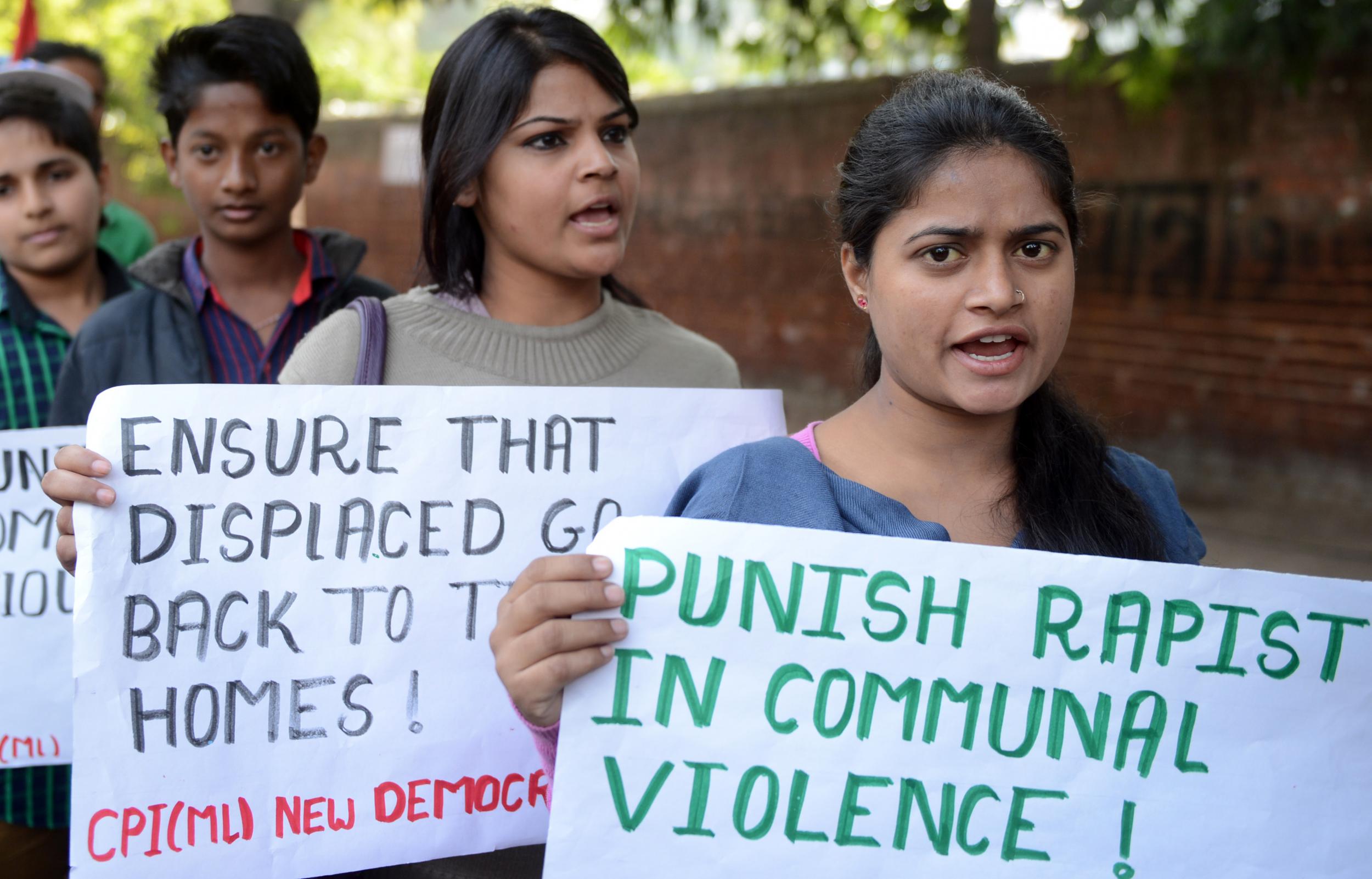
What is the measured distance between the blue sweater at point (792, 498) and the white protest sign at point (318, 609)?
372 millimetres

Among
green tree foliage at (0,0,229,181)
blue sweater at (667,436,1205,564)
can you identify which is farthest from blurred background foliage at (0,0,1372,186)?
green tree foliage at (0,0,229,181)

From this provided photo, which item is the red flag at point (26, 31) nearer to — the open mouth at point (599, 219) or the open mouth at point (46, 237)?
the open mouth at point (46, 237)

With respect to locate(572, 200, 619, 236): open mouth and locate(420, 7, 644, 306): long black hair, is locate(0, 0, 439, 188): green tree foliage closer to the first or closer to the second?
locate(420, 7, 644, 306): long black hair

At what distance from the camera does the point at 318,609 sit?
6.51ft

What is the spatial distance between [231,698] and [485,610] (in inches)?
16.3

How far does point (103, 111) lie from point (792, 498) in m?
4.28

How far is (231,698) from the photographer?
6.39 feet

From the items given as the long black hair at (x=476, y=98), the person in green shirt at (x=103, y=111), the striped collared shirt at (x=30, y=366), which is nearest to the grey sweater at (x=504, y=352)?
the long black hair at (x=476, y=98)

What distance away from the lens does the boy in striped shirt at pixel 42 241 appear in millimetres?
2812

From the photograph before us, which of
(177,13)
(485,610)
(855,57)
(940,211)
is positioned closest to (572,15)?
(940,211)

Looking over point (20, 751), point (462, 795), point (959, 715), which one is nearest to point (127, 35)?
point (20, 751)

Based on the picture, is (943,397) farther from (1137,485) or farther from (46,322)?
(46,322)

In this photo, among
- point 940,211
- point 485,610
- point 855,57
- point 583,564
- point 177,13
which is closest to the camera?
point 583,564

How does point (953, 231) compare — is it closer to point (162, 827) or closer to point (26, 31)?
point (162, 827)
